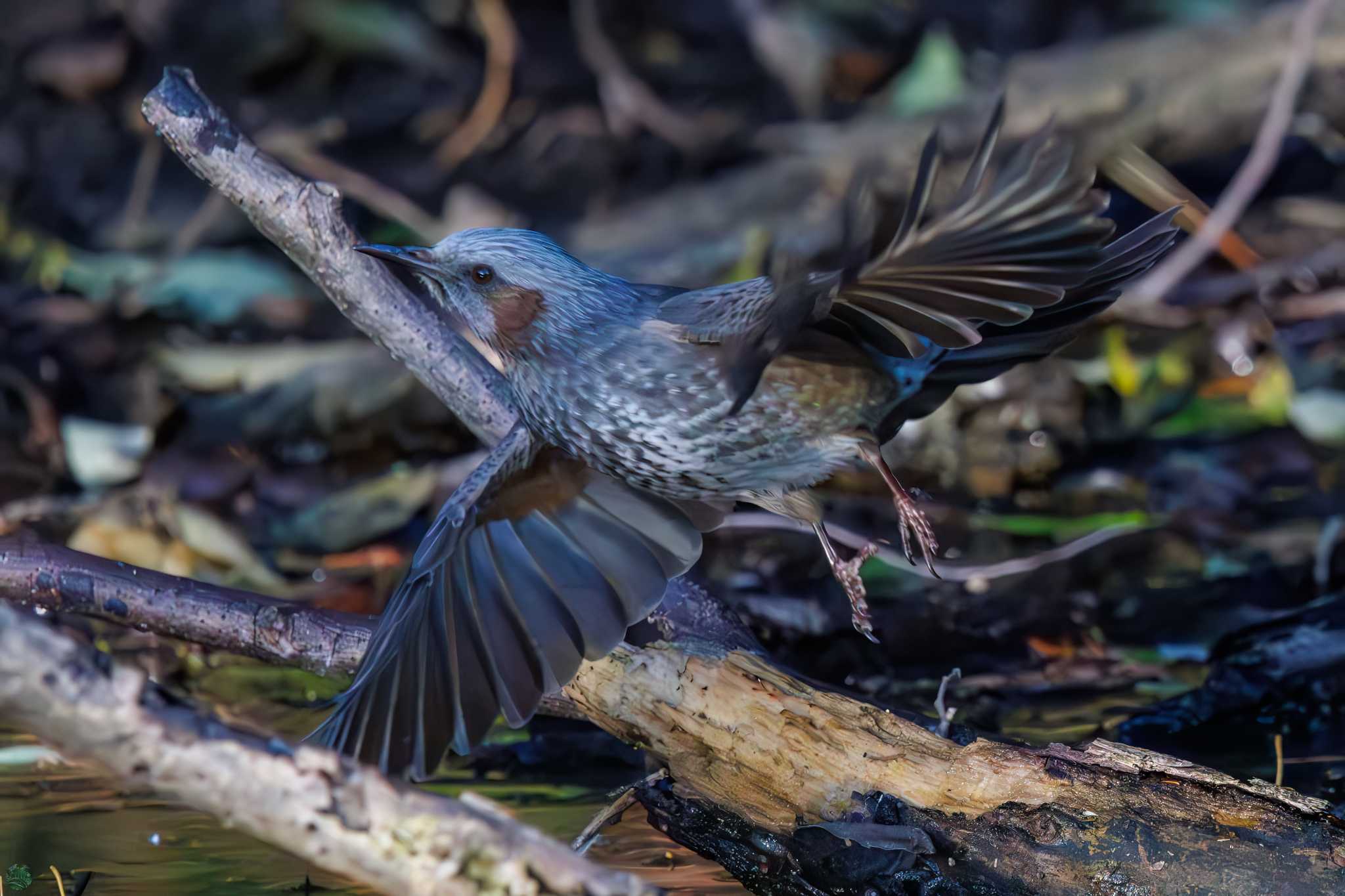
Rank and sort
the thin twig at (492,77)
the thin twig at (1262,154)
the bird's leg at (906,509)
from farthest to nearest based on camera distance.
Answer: the thin twig at (492,77) < the thin twig at (1262,154) < the bird's leg at (906,509)

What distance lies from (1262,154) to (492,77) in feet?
15.1

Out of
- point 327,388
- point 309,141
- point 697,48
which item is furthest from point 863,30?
point 327,388

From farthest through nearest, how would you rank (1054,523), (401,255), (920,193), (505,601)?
(1054,523) < (401,255) < (505,601) < (920,193)

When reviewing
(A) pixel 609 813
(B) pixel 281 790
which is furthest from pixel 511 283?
(B) pixel 281 790

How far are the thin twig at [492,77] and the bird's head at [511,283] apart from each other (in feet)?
18.2

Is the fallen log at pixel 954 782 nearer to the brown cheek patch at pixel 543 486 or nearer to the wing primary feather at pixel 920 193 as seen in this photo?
the brown cheek patch at pixel 543 486

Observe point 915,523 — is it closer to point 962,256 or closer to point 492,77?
point 962,256

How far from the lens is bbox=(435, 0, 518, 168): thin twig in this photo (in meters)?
8.90

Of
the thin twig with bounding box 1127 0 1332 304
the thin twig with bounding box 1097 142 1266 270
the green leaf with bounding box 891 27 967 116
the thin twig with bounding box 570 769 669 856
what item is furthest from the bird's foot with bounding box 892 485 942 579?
the green leaf with bounding box 891 27 967 116

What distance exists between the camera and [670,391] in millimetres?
3131

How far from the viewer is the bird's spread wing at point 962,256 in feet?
8.05

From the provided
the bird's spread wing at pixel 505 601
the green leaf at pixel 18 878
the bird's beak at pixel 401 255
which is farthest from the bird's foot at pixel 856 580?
the green leaf at pixel 18 878

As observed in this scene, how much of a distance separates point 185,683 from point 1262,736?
10.1ft

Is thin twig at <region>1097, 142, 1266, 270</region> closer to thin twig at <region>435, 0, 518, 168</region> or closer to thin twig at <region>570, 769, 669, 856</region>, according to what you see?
thin twig at <region>570, 769, 669, 856</region>
